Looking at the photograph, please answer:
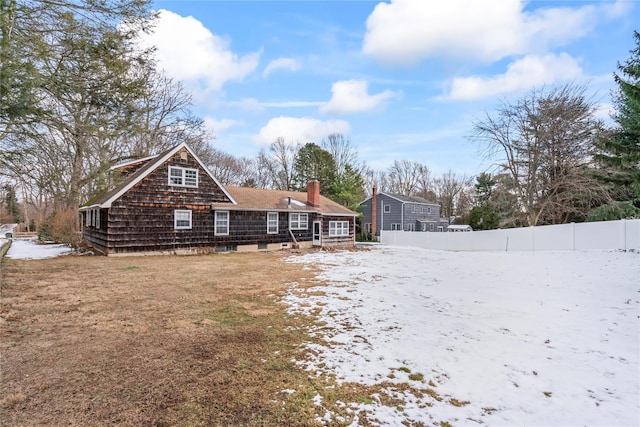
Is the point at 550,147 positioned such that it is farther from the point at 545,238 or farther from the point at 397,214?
the point at 397,214

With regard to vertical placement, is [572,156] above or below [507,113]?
below

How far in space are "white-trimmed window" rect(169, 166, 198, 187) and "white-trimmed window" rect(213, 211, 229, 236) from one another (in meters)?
2.24

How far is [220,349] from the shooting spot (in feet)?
14.0

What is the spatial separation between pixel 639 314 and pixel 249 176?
41279 millimetres

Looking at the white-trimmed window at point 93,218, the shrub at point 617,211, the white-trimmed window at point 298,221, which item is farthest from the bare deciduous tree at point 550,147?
the white-trimmed window at point 93,218

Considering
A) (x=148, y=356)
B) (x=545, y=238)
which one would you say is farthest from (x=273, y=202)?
(x=148, y=356)

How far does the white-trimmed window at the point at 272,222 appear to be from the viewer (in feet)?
66.7

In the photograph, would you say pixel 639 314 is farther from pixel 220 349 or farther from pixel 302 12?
pixel 302 12

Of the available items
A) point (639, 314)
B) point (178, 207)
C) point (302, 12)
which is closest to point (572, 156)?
point (639, 314)

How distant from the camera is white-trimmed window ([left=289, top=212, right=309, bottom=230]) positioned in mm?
21469

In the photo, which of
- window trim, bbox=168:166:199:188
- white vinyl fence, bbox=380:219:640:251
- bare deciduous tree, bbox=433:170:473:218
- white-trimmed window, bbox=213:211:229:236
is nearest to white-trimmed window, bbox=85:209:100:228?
window trim, bbox=168:166:199:188

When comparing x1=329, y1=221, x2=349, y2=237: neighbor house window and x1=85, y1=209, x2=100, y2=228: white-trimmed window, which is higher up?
x1=85, y1=209, x2=100, y2=228: white-trimmed window

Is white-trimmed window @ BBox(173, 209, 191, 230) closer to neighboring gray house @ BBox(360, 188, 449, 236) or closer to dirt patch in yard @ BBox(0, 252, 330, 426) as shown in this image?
dirt patch in yard @ BBox(0, 252, 330, 426)

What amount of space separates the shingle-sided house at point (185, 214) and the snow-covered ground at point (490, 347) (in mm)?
11203
